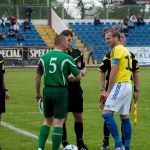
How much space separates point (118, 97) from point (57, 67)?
3.87ft

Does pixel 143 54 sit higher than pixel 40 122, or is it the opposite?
pixel 40 122

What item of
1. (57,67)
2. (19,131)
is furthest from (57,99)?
(19,131)

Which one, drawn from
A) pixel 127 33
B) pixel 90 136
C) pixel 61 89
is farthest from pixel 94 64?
pixel 61 89

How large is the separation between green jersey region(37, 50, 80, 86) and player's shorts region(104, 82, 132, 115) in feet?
2.64

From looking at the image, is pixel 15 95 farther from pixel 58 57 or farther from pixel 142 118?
pixel 58 57

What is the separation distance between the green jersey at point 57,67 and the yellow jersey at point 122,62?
2.62 feet

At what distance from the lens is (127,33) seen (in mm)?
49312

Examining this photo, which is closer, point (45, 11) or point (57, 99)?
point (57, 99)

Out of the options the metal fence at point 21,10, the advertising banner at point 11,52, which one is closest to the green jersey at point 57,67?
the advertising banner at point 11,52

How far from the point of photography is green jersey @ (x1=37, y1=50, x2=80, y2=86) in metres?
8.77

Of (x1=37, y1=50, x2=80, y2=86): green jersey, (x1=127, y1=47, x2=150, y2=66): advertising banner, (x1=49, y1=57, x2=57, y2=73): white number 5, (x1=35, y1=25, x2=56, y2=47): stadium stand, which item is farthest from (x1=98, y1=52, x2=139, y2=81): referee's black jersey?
(x1=35, y1=25, x2=56, y2=47): stadium stand

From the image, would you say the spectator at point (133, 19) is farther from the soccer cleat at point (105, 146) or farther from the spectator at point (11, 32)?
the soccer cleat at point (105, 146)

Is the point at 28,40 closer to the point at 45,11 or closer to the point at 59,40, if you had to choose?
the point at 45,11

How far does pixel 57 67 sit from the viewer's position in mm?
8766
